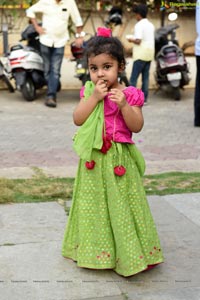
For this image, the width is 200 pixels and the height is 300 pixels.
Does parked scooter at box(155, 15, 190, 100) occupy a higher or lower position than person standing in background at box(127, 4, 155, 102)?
lower

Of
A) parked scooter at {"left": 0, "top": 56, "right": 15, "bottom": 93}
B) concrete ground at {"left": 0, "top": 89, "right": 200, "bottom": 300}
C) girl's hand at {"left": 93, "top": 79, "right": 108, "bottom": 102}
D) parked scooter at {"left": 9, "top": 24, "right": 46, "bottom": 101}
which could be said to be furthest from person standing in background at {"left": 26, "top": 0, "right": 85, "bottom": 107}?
girl's hand at {"left": 93, "top": 79, "right": 108, "bottom": 102}

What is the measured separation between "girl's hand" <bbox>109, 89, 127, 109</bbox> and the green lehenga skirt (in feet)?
1.01

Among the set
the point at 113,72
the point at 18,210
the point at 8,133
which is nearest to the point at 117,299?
the point at 113,72

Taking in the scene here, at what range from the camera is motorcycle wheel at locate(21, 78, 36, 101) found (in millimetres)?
11009

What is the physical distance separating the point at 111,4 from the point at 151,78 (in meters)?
2.99

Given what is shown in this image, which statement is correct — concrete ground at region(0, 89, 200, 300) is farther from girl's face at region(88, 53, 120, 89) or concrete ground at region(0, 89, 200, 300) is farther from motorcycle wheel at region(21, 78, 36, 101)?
motorcycle wheel at region(21, 78, 36, 101)

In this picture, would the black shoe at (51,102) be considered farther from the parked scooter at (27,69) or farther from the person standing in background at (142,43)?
the person standing in background at (142,43)

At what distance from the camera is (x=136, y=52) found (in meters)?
11.1

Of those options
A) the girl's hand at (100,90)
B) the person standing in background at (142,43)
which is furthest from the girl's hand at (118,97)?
the person standing in background at (142,43)

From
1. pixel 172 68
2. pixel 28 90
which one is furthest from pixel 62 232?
pixel 172 68

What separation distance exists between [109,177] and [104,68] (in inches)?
25.4

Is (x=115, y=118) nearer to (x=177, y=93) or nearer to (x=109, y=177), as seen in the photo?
(x=109, y=177)

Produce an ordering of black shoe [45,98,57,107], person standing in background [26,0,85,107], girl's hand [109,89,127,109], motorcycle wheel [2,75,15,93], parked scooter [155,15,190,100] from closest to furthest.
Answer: girl's hand [109,89,127,109] → person standing in background [26,0,85,107] → black shoe [45,98,57,107] → parked scooter [155,15,190,100] → motorcycle wheel [2,75,15,93]

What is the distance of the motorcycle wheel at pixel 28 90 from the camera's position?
36.1ft
